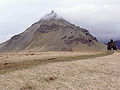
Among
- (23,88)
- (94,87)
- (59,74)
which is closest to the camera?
(23,88)

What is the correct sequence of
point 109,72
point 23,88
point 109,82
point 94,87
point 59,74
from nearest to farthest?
point 23,88
point 94,87
point 109,82
point 59,74
point 109,72

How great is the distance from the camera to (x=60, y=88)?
16641 millimetres

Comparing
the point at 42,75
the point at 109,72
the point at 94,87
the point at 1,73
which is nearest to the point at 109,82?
the point at 94,87

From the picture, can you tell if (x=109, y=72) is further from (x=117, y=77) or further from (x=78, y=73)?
(x=78, y=73)

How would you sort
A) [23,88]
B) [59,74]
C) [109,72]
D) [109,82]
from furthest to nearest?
[109,72] < [59,74] < [109,82] < [23,88]

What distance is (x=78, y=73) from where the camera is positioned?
21.4 m

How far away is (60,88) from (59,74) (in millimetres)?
3686

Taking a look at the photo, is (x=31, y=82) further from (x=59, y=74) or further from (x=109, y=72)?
(x=109, y=72)

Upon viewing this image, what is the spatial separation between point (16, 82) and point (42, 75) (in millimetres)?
2864

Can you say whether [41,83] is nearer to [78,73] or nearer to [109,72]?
[78,73]

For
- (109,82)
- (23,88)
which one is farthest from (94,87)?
(23,88)

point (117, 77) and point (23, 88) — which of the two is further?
point (117, 77)

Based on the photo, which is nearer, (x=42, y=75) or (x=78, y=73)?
(x=42, y=75)

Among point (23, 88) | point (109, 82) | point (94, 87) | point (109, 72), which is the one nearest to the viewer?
point (23, 88)
